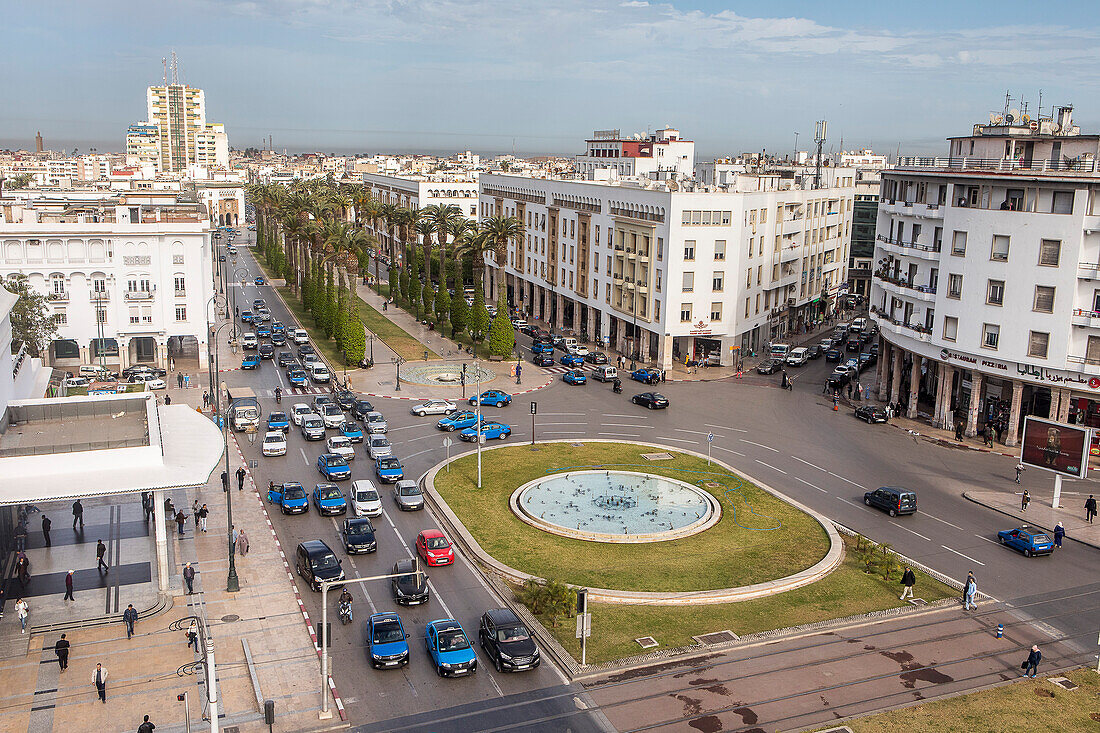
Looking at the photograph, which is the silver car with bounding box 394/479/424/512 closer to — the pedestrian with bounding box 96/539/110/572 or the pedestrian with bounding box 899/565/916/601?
the pedestrian with bounding box 96/539/110/572

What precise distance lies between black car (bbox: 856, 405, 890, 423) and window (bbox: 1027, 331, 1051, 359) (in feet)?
39.6

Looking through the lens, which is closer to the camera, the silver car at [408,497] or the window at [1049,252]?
the silver car at [408,497]

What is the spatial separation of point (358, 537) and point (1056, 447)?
37.4 metres

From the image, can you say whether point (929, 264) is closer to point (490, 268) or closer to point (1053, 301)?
point (1053, 301)

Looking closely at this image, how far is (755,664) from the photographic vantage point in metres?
34.2

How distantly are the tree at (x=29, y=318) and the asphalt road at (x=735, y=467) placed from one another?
14965 millimetres

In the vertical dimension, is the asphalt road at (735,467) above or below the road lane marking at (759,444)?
below

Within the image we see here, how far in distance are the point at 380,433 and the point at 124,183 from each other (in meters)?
147

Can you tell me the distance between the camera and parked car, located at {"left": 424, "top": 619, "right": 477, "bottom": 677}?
32.7 metres

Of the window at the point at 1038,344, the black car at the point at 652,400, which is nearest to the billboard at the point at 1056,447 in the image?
the window at the point at 1038,344

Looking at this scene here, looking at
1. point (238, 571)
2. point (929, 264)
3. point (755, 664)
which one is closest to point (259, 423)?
point (238, 571)

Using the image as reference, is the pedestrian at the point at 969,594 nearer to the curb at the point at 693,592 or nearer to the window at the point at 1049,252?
the curb at the point at 693,592

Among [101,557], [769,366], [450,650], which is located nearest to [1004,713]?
[450,650]

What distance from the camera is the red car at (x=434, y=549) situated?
139 feet
